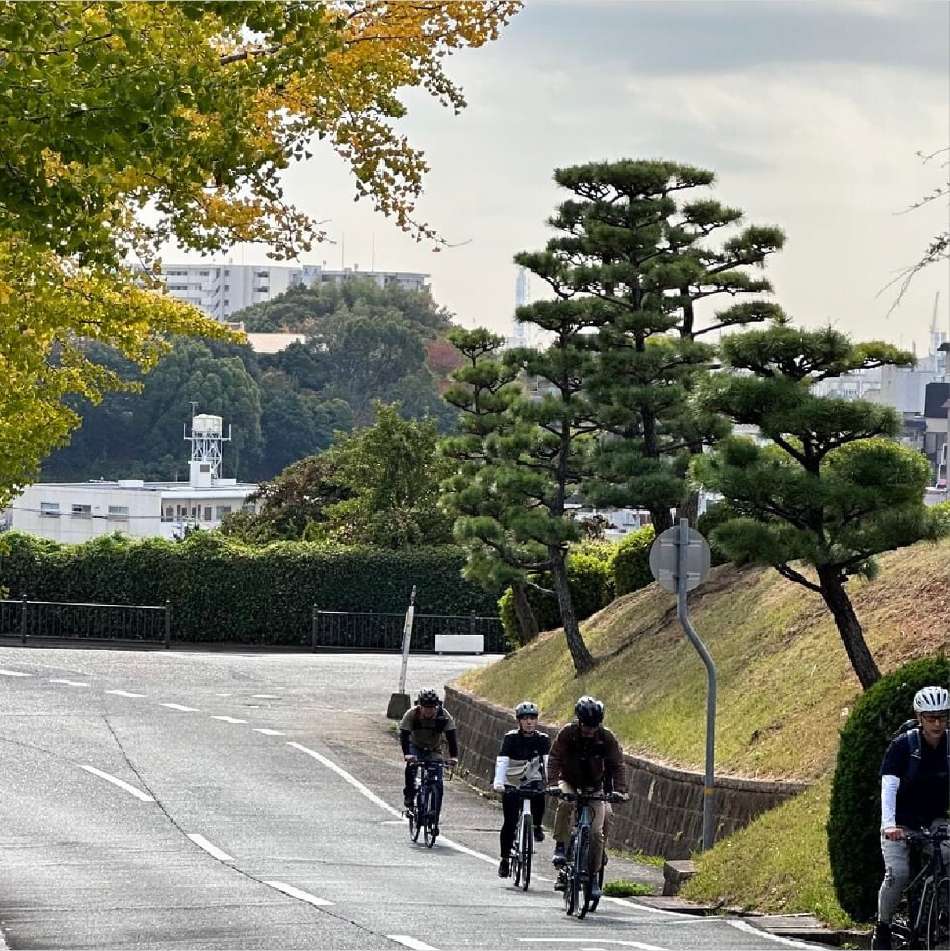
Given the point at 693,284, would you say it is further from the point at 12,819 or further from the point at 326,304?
the point at 326,304

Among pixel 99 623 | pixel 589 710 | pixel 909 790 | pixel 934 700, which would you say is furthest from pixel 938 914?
pixel 99 623

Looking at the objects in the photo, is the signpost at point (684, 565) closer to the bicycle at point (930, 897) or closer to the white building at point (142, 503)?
the bicycle at point (930, 897)

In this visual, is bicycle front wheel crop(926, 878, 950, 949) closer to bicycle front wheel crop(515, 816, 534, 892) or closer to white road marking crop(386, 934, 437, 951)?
white road marking crop(386, 934, 437, 951)

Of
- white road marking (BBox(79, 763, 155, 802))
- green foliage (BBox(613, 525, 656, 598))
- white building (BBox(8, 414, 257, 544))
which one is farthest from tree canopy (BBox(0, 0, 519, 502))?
white building (BBox(8, 414, 257, 544))

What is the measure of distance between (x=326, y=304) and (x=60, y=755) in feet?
356

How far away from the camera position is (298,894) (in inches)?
616

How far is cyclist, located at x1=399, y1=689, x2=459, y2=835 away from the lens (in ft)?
69.1

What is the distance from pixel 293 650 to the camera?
1892 inches

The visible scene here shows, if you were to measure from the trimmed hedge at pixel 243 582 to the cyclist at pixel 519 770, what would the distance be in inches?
1194

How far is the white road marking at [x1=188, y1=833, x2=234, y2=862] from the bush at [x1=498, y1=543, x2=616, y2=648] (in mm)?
13548

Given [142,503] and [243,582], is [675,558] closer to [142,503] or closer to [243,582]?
[243,582]

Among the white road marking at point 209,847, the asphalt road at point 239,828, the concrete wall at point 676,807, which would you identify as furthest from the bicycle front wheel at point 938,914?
the white road marking at point 209,847

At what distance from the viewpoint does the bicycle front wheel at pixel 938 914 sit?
11586 mm

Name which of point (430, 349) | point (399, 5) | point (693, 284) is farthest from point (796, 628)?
point (430, 349)
